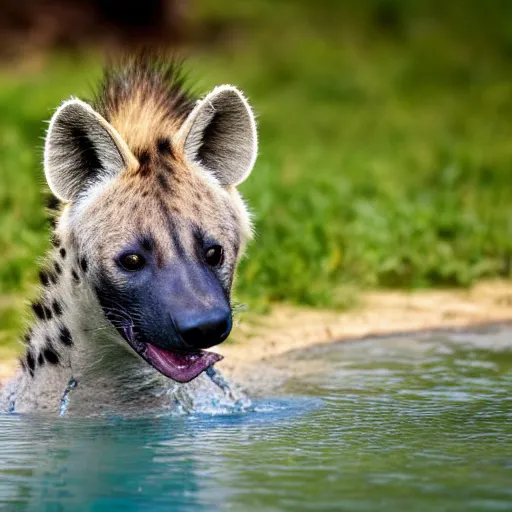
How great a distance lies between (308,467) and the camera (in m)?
3.38

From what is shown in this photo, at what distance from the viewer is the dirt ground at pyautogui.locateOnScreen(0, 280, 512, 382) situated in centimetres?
549

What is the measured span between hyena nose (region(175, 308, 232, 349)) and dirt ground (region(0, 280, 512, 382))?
1615 millimetres

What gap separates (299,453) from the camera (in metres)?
3.56

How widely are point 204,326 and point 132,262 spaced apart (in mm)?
368

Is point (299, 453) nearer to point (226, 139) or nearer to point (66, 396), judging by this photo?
point (66, 396)

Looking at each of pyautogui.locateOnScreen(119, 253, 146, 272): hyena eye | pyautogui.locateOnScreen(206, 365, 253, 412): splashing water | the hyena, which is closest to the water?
pyautogui.locateOnScreen(206, 365, 253, 412): splashing water

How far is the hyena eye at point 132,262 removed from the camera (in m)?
3.73

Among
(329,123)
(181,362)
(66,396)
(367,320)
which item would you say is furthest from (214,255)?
(329,123)

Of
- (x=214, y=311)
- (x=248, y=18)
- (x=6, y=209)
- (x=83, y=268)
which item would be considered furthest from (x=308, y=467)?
(x=248, y=18)

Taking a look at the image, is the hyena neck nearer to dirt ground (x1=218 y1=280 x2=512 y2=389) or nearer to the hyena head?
the hyena head

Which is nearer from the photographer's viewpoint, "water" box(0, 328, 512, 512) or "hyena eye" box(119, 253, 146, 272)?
"water" box(0, 328, 512, 512)

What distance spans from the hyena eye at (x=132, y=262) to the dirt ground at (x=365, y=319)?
1457mm

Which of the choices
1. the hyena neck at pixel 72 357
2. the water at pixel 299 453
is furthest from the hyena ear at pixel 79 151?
the water at pixel 299 453

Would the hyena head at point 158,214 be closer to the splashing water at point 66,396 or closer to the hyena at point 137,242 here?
→ the hyena at point 137,242
